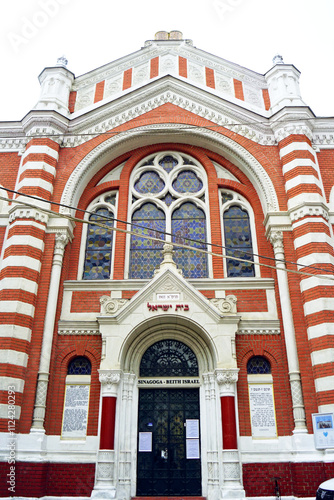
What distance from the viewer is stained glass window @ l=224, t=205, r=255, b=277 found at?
1236 centimetres

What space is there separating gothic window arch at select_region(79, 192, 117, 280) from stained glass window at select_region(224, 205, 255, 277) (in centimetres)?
357

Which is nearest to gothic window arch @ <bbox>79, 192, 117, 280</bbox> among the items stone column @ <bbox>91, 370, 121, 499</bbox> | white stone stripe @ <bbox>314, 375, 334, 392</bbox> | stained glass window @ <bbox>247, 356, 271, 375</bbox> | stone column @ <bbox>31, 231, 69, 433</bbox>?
stone column @ <bbox>31, 231, 69, 433</bbox>

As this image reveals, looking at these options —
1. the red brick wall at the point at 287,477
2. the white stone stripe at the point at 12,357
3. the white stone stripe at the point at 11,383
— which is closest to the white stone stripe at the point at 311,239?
the red brick wall at the point at 287,477

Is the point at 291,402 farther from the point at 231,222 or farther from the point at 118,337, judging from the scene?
the point at 231,222

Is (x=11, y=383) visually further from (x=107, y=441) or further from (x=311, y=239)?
(x=311, y=239)

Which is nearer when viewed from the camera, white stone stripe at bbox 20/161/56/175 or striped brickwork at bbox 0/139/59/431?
striped brickwork at bbox 0/139/59/431

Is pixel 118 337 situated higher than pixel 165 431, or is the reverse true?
pixel 118 337

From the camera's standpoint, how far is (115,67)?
1548cm

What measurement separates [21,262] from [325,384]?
8107 millimetres

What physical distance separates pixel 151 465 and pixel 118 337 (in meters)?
3.13

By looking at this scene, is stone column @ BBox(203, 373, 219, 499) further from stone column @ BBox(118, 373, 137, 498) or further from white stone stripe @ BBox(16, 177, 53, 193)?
white stone stripe @ BBox(16, 177, 53, 193)

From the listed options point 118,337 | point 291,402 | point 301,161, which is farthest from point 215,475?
point 301,161

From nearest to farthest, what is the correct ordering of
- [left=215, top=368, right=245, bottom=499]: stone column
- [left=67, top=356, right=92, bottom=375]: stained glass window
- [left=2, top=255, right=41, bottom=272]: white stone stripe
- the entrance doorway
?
[left=215, top=368, right=245, bottom=499]: stone column
the entrance doorway
[left=67, top=356, right=92, bottom=375]: stained glass window
[left=2, top=255, right=41, bottom=272]: white stone stripe

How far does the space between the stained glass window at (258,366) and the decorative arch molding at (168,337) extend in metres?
1.00
